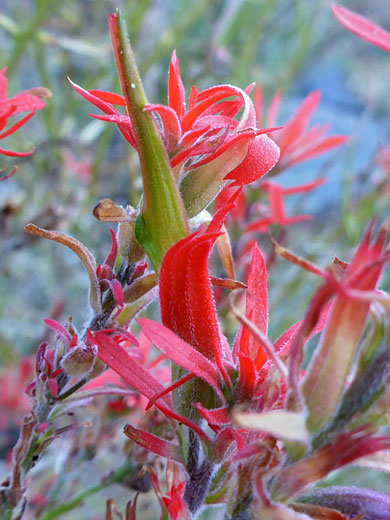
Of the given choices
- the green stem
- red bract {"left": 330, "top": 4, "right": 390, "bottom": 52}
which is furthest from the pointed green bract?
the green stem

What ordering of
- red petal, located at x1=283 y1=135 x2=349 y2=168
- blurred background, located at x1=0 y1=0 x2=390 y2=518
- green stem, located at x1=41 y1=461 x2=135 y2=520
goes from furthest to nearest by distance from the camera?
blurred background, located at x1=0 y1=0 x2=390 y2=518, red petal, located at x1=283 y1=135 x2=349 y2=168, green stem, located at x1=41 y1=461 x2=135 y2=520

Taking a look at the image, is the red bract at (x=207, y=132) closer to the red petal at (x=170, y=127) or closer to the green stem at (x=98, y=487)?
the red petal at (x=170, y=127)

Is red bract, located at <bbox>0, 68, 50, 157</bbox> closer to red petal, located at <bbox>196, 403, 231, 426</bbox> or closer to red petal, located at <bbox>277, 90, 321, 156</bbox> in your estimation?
red petal, located at <bbox>196, 403, 231, 426</bbox>

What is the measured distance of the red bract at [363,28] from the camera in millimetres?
295

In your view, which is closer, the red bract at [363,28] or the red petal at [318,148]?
the red bract at [363,28]

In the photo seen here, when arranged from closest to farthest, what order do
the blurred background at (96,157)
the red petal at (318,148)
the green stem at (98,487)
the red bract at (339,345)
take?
the red bract at (339,345) → the green stem at (98,487) → the red petal at (318,148) → the blurred background at (96,157)

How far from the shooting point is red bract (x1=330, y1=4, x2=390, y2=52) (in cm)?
30

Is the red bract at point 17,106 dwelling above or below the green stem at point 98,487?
above

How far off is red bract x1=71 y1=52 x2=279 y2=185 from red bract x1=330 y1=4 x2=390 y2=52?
7 centimetres

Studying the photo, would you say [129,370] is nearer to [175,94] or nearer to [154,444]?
[154,444]

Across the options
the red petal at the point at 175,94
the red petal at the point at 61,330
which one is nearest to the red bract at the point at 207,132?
the red petal at the point at 175,94

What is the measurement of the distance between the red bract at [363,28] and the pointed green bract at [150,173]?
124 mm

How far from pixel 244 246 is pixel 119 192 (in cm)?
108

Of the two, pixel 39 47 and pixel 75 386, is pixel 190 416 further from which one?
pixel 39 47
